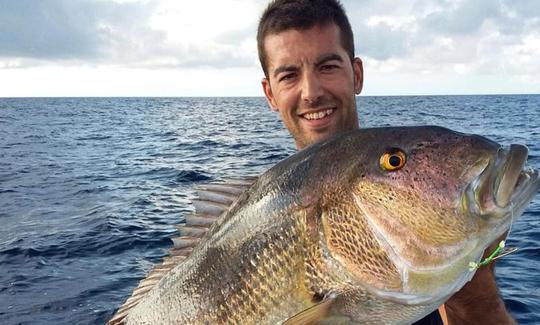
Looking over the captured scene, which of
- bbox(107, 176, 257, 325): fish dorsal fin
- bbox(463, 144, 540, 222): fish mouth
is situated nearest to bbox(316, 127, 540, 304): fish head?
bbox(463, 144, 540, 222): fish mouth

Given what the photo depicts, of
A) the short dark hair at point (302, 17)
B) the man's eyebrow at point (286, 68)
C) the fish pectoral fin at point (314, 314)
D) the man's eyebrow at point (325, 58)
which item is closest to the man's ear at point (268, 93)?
the short dark hair at point (302, 17)

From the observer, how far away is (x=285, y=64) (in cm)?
402

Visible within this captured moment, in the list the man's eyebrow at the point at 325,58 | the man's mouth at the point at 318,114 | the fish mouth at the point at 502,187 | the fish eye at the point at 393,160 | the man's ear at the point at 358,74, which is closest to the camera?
the fish mouth at the point at 502,187

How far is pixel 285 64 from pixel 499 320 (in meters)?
2.22

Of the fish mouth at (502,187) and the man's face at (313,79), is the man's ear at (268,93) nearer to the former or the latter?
the man's face at (313,79)

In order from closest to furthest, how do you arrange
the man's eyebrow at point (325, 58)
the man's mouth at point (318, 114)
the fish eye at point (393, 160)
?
the fish eye at point (393, 160), the man's eyebrow at point (325, 58), the man's mouth at point (318, 114)

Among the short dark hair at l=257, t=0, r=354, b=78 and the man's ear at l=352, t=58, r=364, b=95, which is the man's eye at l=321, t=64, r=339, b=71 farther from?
the man's ear at l=352, t=58, r=364, b=95

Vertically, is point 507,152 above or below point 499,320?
above

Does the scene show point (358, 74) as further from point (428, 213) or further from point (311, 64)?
point (428, 213)

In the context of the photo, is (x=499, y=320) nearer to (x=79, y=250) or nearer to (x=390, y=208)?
(x=390, y=208)

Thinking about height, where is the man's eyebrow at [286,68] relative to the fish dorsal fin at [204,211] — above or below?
above

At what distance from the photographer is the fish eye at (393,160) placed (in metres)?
2.45

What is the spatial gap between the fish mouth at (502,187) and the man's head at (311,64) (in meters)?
1.89

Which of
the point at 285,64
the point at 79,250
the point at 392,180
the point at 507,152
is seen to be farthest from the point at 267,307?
the point at 79,250
